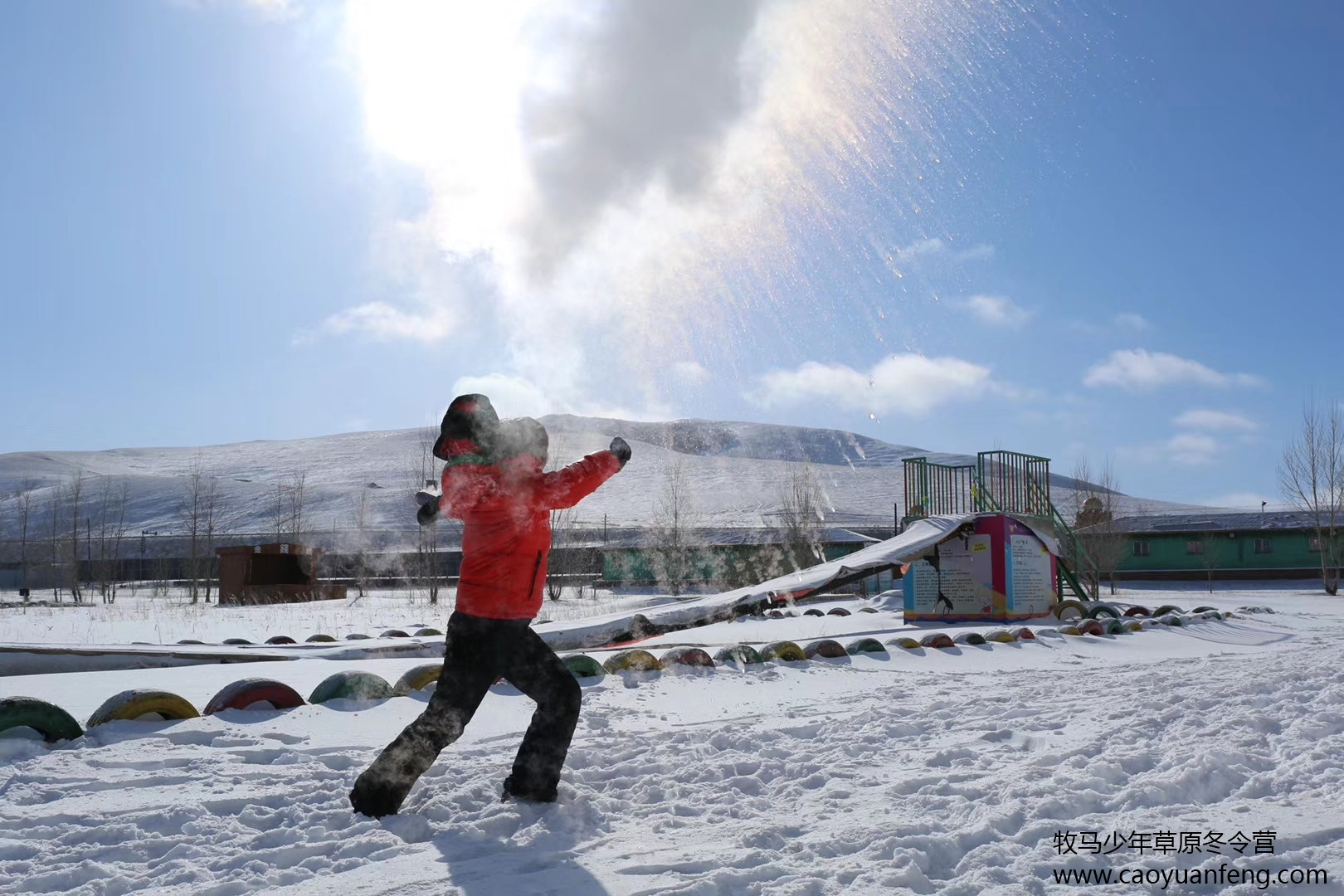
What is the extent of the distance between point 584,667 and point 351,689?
2064 mm

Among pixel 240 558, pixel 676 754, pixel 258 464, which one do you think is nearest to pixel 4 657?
pixel 676 754

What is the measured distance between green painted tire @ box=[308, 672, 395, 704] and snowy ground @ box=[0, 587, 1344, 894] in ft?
0.47

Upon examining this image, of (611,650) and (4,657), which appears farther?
(611,650)

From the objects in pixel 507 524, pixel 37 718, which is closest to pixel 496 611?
pixel 507 524

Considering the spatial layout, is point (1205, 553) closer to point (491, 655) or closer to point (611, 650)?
point (611, 650)

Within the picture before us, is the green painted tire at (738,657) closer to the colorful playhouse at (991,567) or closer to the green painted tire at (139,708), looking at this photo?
the green painted tire at (139,708)

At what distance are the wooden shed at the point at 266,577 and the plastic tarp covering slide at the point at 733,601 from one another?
23.6m

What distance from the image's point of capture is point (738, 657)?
27.8 feet

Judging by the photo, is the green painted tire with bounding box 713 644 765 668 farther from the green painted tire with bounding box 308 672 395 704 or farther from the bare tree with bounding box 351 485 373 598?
the bare tree with bounding box 351 485 373 598

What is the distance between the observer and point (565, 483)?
Answer: 3.55 metres

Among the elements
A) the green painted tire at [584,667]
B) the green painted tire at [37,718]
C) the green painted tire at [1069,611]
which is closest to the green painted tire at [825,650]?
the green painted tire at [584,667]

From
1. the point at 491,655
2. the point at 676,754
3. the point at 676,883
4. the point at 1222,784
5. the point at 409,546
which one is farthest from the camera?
the point at 409,546

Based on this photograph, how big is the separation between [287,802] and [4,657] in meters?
5.96

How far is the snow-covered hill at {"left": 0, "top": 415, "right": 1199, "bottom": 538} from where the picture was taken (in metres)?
75.5
